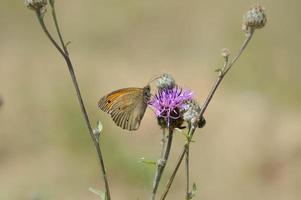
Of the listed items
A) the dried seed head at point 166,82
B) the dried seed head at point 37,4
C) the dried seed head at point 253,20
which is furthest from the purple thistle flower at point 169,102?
the dried seed head at point 37,4

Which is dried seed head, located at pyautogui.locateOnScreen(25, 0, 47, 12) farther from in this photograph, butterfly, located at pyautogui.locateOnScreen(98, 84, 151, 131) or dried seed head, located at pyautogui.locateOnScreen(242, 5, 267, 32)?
dried seed head, located at pyautogui.locateOnScreen(242, 5, 267, 32)

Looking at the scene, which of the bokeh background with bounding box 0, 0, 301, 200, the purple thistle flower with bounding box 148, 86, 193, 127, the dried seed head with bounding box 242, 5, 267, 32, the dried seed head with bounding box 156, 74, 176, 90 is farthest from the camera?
the bokeh background with bounding box 0, 0, 301, 200

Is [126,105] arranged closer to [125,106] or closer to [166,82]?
[125,106]

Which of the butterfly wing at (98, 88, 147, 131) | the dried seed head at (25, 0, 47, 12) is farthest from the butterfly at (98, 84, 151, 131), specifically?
the dried seed head at (25, 0, 47, 12)

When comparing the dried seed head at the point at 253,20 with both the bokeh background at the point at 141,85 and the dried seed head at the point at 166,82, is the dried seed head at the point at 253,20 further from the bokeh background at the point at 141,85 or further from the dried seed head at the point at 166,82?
the bokeh background at the point at 141,85

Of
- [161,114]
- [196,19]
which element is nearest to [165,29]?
[196,19]

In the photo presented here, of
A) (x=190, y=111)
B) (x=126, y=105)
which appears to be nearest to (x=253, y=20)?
(x=190, y=111)
